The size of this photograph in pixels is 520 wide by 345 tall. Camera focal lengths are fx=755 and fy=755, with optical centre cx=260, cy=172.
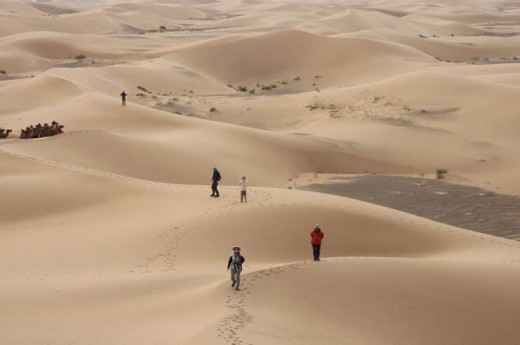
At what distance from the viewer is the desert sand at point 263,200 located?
10289mm

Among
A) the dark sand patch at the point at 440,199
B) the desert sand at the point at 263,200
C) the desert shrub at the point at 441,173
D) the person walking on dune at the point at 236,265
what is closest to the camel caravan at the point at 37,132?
the desert sand at the point at 263,200

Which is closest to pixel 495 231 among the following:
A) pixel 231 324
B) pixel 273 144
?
pixel 273 144

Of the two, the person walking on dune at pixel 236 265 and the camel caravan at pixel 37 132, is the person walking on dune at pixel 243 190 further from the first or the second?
the camel caravan at pixel 37 132

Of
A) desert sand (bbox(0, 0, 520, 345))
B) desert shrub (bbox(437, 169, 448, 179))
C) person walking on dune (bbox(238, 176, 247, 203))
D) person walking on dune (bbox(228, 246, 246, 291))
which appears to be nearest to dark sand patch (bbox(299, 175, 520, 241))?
desert sand (bbox(0, 0, 520, 345))

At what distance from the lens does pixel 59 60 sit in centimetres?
5372

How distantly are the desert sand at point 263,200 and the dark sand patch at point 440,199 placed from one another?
10cm

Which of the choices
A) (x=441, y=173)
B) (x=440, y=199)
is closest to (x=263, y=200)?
(x=440, y=199)

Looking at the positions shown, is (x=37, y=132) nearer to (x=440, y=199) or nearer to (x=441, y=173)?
(x=440, y=199)

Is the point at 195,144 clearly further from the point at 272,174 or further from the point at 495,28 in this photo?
the point at 495,28

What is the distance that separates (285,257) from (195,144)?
12.4 meters

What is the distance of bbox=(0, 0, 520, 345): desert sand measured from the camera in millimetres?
10289

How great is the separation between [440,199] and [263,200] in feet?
24.5

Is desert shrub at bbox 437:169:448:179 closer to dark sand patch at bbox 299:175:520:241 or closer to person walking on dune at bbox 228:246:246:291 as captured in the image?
dark sand patch at bbox 299:175:520:241

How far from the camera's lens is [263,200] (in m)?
16.8
